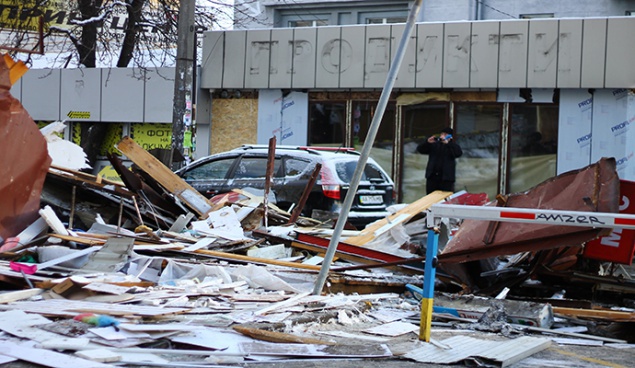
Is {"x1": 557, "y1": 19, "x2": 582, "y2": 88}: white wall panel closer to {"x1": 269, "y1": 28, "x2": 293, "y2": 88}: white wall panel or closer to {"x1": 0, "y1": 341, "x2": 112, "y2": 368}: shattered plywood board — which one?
{"x1": 269, "y1": 28, "x2": 293, "y2": 88}: white wall panel

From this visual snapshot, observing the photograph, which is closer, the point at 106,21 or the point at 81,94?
the point at 106,21

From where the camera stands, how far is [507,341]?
645cm

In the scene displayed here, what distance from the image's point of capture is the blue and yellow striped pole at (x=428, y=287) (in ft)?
20.0

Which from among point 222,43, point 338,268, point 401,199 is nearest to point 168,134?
point 222,43

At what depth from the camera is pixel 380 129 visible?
2195 cm

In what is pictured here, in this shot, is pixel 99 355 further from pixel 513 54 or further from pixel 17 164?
pixel 513 54

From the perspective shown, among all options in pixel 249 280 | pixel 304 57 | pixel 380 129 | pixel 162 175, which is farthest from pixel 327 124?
pixel 249 280

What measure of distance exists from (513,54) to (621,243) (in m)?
11.8

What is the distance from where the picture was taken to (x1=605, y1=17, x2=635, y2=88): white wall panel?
740 inches

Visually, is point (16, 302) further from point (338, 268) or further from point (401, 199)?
point (401, 199)

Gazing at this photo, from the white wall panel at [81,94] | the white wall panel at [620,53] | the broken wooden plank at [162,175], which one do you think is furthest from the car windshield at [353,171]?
the white wall panel at [81,94]

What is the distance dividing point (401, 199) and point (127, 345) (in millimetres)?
16766

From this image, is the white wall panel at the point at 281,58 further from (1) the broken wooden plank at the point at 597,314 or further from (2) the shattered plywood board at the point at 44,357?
(2) the shattered plywood board at the point at 44,357

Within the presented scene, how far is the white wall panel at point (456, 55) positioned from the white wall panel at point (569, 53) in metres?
2.04
